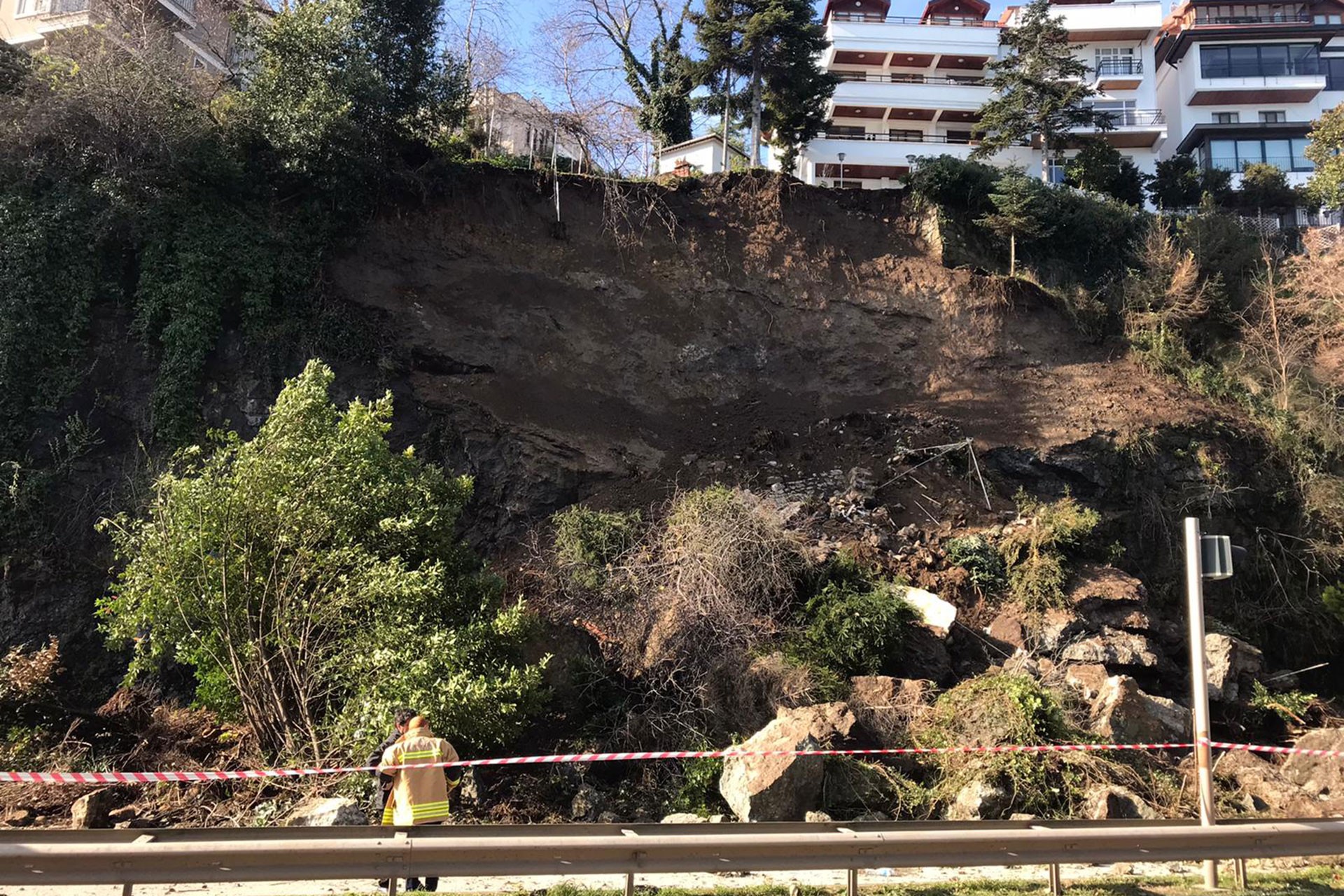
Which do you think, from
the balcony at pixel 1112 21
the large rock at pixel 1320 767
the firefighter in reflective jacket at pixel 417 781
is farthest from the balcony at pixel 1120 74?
the firefighter in reflective jacket at pixel 417 781

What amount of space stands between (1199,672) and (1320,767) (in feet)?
17.2

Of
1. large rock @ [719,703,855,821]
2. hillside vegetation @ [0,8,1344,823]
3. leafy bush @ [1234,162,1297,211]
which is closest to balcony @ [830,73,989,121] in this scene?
leafy bush @ [1234,162,1297,211]

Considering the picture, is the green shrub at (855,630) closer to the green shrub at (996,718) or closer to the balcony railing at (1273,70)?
the green shrub at (996,718)

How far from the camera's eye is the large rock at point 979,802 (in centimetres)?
842

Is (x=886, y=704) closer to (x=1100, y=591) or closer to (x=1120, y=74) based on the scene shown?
(x=1100, y=591)

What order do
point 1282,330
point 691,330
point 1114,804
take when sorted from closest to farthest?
1. point 1114,804
2. point 691,330
3. point 1282,330

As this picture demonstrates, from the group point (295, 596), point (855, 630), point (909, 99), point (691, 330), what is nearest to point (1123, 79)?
point (909, 99)

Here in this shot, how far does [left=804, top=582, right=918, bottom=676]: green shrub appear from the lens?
35.7 feet

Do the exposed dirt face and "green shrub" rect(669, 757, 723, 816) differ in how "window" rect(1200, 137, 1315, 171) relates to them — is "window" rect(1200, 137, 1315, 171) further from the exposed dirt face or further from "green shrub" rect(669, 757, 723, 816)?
"green shrub" rect(669, 757, 723, 816)

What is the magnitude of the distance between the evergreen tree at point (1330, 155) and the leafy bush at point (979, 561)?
694 inches

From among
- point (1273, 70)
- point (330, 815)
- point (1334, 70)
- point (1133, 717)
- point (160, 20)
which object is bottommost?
point (1133, 717)

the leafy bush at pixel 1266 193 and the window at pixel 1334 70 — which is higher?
the window at pixel 1334 70

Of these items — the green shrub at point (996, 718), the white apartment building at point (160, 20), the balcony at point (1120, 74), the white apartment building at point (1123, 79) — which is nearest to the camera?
the green shrub at point (996, 718)

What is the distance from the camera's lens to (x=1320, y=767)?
9.95 metres
